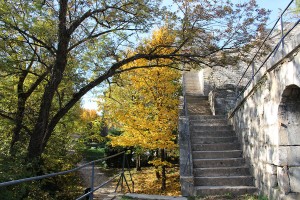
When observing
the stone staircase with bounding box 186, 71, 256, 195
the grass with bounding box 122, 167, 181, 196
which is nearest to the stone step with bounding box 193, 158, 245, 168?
the stone staircase with bounding box 186, 71, 256, 195

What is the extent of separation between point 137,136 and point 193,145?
274cm

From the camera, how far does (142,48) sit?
8797 millimetres

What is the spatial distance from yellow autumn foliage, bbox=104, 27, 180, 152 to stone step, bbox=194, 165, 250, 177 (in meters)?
2.83

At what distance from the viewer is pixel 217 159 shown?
7.55m

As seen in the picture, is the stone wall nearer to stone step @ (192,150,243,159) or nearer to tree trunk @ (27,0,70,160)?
stone step @ (192,150,243,159)

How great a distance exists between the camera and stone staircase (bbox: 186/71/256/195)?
6.55m

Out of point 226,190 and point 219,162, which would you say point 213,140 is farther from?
point 226,190

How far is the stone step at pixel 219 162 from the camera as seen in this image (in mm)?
7438

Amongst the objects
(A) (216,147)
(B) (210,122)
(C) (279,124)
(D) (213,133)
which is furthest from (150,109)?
(C) (279,124)

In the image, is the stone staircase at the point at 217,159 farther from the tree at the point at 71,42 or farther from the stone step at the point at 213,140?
the tree at the point at 71,42

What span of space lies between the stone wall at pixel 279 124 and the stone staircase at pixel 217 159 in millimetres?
705

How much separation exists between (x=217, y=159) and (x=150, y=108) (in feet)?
12.2

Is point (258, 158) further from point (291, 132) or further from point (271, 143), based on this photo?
point (291, 132)

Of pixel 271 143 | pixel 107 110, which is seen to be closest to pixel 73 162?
pixel 107 110
